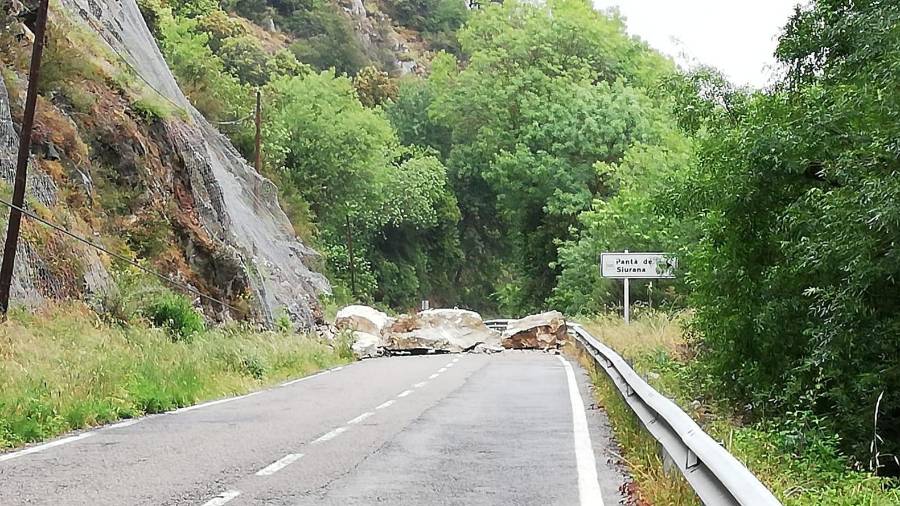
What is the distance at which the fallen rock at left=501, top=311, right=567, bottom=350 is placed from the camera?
3562 cm

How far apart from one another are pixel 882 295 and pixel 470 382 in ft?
33.2

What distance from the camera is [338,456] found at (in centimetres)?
922

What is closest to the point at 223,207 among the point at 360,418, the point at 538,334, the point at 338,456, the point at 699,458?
the point at 538,334

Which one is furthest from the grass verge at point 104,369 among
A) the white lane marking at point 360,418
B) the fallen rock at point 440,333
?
the fallen rock at point 440,333

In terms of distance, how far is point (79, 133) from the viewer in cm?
2506

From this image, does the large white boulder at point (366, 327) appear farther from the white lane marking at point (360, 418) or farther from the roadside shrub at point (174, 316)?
the white lane marking at point (360, 418)

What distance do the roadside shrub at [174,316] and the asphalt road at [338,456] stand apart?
6380mm

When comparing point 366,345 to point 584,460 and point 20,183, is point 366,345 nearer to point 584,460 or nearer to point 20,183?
point 20,183

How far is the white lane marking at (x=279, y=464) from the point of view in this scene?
8219mm

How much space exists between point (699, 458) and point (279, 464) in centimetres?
427

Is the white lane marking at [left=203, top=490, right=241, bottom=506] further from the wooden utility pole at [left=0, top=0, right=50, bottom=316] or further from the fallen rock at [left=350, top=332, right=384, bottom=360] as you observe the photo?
the fallen rock at [left=350, top=332, right=384, bottom=360]

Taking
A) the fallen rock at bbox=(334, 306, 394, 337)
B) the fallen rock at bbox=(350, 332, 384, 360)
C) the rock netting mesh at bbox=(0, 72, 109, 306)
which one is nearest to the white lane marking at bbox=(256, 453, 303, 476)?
the rock netting mesh at bbox=(0, 72, 109, 306)

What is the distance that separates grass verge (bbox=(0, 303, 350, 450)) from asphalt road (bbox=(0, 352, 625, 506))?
49cm

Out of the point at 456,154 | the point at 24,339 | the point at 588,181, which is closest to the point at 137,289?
the point at 24,339
